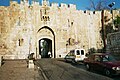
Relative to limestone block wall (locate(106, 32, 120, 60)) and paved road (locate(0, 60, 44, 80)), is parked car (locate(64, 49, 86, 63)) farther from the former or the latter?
paved road (locate(0, 60, 44, 80))

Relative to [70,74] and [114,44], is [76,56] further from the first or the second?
[70,74]

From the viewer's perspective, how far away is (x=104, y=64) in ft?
46.0

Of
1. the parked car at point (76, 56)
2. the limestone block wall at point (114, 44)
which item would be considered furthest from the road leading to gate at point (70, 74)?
the limestone block wall at point (114, 44)

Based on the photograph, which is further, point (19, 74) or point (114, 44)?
point (114, 44)

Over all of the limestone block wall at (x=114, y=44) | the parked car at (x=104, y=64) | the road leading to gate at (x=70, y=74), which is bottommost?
the road leading to gate at (x=70, y=74)

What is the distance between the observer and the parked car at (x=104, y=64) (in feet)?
43.1

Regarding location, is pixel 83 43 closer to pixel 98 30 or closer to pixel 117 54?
pixel 98 30

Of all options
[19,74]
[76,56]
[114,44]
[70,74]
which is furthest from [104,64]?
[114,44]

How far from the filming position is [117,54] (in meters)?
22.0

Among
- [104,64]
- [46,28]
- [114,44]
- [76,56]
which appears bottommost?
[104,64]

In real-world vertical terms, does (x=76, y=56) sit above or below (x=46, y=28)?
below

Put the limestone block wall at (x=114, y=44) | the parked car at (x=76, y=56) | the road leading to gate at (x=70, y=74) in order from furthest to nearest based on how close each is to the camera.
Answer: the parked car at (x=76, y=56)
the limestone block wall at (x=114, y=44)
the road leading to gate at (x=70, y=74)

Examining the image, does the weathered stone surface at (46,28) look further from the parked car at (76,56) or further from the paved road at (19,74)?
the paved road at (19,74)

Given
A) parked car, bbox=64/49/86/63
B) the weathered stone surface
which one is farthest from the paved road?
the weathered stone surface
